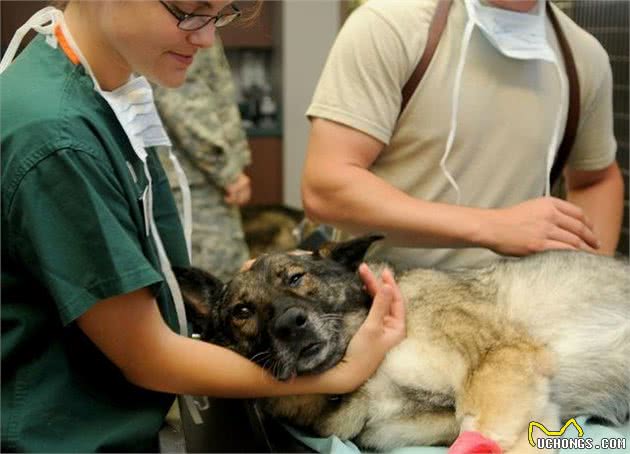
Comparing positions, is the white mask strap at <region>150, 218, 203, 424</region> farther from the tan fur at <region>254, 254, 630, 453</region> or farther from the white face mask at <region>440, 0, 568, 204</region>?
the white face mask at <region>440, 0, 568, 204</region>

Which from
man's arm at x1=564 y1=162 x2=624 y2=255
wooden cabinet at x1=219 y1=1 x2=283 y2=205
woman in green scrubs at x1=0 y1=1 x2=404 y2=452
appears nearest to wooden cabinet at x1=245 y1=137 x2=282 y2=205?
wooden cabinet at x1=219 y1=1 x2=283 y2=205

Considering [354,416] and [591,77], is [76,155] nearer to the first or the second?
[354,416]

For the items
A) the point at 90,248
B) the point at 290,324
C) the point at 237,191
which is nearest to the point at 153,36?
the point at 90,248

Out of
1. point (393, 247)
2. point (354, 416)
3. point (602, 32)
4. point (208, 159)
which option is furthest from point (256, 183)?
point (354, 416)

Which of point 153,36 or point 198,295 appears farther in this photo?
point 198,295

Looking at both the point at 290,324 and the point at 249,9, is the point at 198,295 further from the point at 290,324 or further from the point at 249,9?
the point at 249,9

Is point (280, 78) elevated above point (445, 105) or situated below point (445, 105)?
below

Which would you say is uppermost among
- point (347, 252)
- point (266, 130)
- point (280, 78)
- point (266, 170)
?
point (347, 252)

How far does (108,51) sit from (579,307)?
45.7 inches

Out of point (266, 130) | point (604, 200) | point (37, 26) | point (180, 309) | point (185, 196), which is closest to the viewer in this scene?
point (37, 26)

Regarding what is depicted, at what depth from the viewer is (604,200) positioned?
2.19m

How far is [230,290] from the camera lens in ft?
5.42

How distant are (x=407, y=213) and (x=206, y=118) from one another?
1.82 m

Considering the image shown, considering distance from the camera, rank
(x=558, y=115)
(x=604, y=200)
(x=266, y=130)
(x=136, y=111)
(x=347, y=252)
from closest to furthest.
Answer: (x=136, y=111) → (x=347, y=252) → (x=558, y=115) → (x=604, y=200) → (x=266, y=130)
